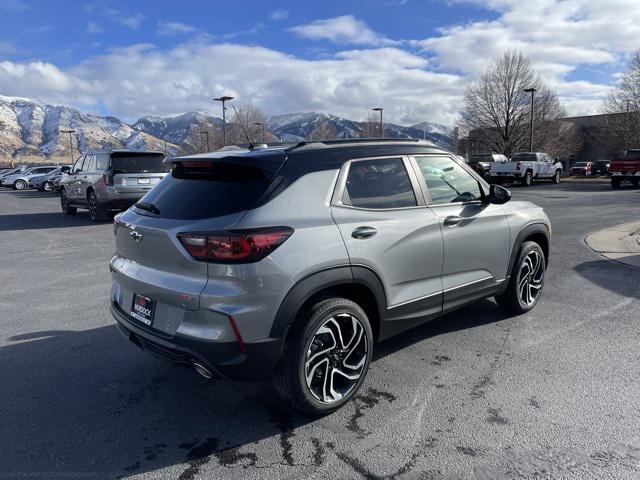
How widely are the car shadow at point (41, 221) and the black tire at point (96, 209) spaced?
21cm

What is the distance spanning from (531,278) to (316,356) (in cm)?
304

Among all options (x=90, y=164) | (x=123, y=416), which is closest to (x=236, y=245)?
(x=123, y=416)

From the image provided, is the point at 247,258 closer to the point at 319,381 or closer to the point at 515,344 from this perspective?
the point at 319,381

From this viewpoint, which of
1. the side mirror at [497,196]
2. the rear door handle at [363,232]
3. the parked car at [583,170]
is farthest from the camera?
the parked car at [583,170]

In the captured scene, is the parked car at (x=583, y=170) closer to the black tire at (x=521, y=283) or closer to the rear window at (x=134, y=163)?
the rear window at (x=134, y=163)

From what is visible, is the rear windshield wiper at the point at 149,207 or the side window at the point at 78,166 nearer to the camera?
the rear windshield wiper at the point at 149,207

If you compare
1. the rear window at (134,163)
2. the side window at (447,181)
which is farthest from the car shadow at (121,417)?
the rear window at (134,163)

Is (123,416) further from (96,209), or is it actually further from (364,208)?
(96,209)

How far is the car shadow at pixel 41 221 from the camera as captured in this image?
1300 cm


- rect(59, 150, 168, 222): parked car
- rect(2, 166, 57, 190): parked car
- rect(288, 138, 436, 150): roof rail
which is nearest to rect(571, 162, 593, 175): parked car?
rect(59, 150, 168, 222): parked car

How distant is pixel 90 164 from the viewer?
1359cm

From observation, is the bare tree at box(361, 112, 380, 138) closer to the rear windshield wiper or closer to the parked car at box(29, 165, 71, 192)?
the parked car at box(29, 165, 71, 192)

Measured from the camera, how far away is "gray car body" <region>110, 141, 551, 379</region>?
9.17ft

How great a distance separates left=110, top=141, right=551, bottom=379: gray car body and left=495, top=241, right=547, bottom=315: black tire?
2.91 feet
